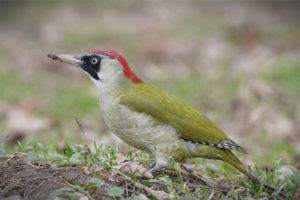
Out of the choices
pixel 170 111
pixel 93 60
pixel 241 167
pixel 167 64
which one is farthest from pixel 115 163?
pixel 167 64

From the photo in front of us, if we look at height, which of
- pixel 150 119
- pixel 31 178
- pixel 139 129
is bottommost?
pixel 31 178

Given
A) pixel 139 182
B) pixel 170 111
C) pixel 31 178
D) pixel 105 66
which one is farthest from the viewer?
pixel 105 66

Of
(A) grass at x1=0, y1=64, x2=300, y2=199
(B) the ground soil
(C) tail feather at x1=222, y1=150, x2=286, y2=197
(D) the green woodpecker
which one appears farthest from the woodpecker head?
(C) tail feather at x1=222, y1=150, x2=286, y2=197

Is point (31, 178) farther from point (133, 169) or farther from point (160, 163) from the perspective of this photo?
point (160, 163)

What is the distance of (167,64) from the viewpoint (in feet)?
34.5

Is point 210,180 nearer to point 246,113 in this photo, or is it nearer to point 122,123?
point 122,123

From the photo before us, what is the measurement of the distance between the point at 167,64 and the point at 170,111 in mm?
6925

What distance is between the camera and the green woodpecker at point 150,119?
3.56m

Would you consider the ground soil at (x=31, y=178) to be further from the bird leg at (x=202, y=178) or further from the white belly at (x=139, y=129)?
the bird leg at (x=202, y=178)

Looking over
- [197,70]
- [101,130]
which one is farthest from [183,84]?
[101,130]

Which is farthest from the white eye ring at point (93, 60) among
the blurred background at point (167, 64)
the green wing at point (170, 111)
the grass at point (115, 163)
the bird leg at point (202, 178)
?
the bird leg at point (202, 178)

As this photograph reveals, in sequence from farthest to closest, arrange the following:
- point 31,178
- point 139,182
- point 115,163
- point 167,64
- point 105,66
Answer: point 167,64
point 105,66
point 115,163
point 139,182
point 31,178

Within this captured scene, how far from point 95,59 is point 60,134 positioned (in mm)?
2126

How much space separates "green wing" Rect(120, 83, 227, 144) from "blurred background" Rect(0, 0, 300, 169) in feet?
2.63
